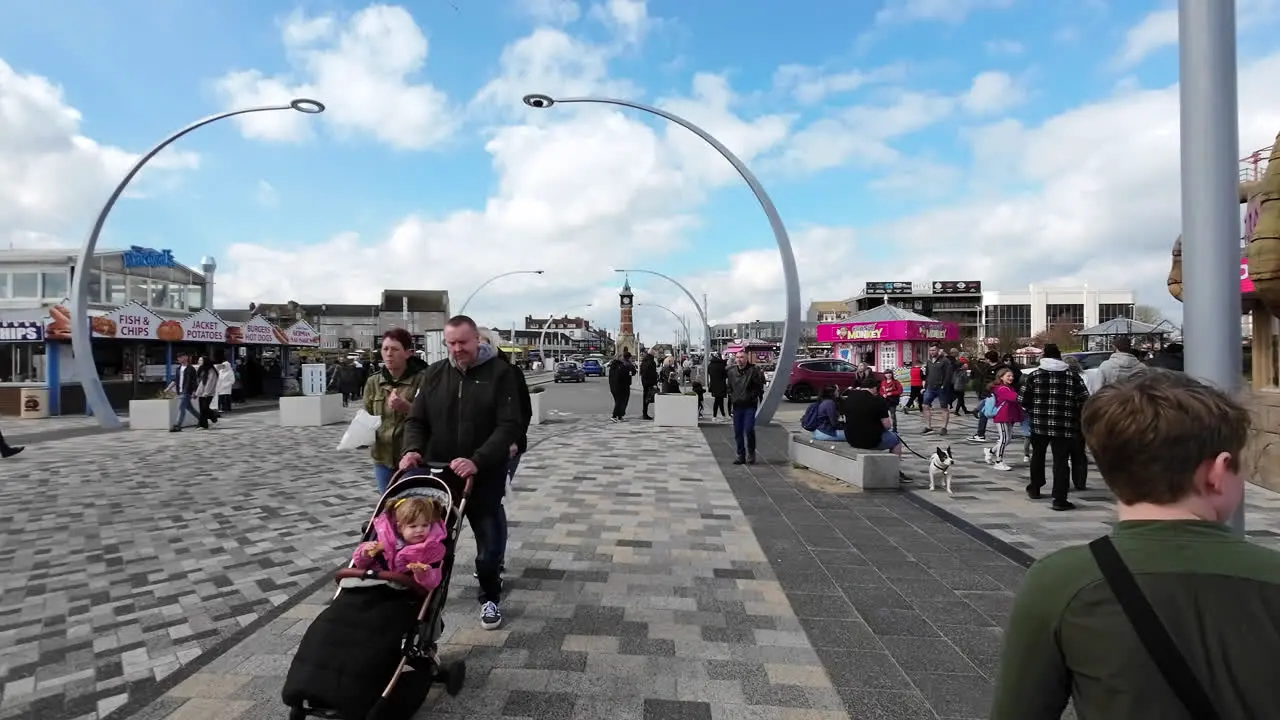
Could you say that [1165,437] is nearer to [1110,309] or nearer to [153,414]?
[153,414]

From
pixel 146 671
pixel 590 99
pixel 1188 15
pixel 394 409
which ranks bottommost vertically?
pixel 146 671

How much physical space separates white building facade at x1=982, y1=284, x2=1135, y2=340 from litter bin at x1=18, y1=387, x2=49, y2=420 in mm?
108353

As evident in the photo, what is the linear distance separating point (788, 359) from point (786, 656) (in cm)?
1230

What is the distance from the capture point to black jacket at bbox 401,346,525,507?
152 inches

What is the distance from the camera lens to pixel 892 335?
2589cm

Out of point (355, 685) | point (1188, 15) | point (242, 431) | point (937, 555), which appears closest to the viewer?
point (355, 685)

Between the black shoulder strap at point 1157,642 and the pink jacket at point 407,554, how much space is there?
104 inches

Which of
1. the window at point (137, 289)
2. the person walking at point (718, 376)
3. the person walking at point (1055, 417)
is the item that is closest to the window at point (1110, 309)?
the person walking at point (718, 376)

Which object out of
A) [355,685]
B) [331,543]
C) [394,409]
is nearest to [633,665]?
[355,685]

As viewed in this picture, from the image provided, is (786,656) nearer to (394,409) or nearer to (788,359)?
(394,409)

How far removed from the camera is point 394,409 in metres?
4.46

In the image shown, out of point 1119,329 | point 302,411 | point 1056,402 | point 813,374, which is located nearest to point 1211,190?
point 1056,402

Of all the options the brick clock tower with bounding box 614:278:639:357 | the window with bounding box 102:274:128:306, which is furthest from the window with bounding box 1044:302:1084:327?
the window with bounding box 102:274:128:306

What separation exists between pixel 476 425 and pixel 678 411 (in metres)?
12.7
